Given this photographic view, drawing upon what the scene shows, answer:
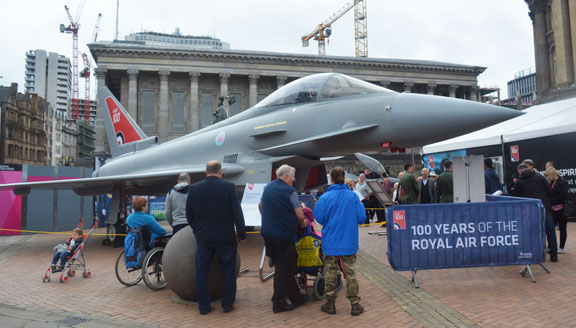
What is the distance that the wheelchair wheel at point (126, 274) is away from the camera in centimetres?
588

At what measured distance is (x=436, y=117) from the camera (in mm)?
6328

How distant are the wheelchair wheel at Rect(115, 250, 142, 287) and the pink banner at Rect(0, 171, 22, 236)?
10369 millimetres

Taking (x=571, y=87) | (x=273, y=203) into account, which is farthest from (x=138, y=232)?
(x=571, y=87)

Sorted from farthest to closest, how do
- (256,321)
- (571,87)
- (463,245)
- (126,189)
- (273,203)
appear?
(571,87) → (126,189) → (463,245) → (273,203) → (256,321)

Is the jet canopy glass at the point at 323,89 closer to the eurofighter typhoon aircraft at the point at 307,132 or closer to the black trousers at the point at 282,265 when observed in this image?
the eurofighter typhoon aircraft at the point at 307,132

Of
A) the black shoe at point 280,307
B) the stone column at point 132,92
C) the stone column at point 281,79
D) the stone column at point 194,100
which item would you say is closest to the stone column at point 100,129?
the stone column at point 132,92

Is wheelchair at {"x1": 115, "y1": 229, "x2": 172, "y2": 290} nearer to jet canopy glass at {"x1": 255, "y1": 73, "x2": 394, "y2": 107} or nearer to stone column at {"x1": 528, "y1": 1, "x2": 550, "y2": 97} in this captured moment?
jet canopy glass at {"x1": 255, "y1": 73, "x2": 394, "y2": 107}

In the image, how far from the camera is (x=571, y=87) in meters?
31.6

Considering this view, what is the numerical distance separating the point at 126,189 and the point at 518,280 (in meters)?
9.51

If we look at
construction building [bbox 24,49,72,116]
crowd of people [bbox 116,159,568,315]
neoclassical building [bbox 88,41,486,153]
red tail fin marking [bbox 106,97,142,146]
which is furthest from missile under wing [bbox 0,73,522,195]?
construction building [bbox 24,49,72,116]

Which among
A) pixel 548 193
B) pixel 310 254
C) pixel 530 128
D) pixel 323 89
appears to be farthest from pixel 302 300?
pixel 530 128

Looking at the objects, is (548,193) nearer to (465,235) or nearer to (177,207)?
(465,235)

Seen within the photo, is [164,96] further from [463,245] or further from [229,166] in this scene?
[463,245]

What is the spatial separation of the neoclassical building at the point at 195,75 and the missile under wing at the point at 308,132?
147ft
